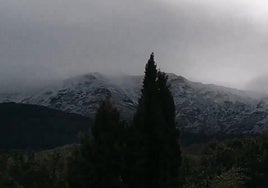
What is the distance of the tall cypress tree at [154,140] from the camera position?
38812 millimetres

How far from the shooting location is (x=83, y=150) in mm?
33562

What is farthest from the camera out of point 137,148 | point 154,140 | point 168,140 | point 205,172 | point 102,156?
point 205,172

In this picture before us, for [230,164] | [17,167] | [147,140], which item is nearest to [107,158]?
[147,140]

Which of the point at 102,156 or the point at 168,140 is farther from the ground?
the point at 168,140

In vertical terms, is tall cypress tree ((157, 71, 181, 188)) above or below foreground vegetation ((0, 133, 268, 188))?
above

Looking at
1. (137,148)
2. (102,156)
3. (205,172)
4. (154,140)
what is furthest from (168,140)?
(205,172)

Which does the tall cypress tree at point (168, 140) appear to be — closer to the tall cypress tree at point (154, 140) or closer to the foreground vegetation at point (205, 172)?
the tall cypress tree at point (154, 140)

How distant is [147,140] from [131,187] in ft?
13.9

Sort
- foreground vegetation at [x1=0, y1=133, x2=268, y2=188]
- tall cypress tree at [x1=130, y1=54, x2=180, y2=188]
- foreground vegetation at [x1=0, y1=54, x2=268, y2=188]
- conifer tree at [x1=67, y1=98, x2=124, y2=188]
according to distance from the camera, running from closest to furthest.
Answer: conifer tree at [x1=67, y1=98, x2=124, y2=188] → foreground vegetation at [x1=0, y1=54, x2=268, y2=188] → tall cypress tree at [x1=130, y1=54, x2=180, y2=188] → foreground vegetation at [x1=0, y1=133, x2=268, y2=188]

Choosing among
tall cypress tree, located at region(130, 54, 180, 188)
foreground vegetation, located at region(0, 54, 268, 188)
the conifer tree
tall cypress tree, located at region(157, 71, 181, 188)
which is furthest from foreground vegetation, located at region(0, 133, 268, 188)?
the conifer tree

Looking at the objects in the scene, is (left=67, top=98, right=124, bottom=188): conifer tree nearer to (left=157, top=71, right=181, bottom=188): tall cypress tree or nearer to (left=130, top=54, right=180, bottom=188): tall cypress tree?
(left=130, top=54, right=180, bottom=188): tall cypress tree

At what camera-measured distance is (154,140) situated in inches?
1566

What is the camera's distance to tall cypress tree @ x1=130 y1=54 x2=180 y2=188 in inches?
1528

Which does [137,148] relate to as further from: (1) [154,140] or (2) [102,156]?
(1) [154,140]
